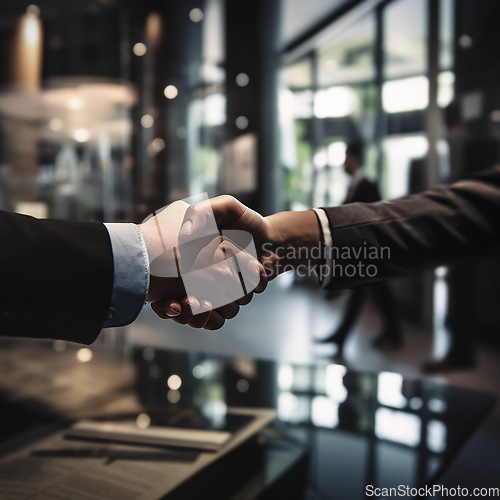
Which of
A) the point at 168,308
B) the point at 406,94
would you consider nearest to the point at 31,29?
the point at 406,94

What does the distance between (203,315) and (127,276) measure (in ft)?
0.36

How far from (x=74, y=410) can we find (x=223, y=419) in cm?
23

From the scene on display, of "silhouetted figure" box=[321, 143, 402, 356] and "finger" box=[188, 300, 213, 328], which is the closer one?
"finger" box=[188, 300, 213, 328]

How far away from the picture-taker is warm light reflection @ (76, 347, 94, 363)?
1.03m

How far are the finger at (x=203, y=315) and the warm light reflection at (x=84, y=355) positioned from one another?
0.59m

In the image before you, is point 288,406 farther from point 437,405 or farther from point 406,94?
point 406,94

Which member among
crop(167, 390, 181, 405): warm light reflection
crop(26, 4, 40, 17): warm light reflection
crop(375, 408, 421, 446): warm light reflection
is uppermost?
crop(26, 4, 40, 17): warm light reflection

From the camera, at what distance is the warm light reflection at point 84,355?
1.03 meters

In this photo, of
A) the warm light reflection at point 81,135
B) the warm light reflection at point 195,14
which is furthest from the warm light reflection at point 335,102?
the warm light reflection at point 81,135

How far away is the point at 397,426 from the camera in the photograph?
2.08ft

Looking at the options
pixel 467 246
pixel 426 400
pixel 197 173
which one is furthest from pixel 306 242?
pixel 197 173

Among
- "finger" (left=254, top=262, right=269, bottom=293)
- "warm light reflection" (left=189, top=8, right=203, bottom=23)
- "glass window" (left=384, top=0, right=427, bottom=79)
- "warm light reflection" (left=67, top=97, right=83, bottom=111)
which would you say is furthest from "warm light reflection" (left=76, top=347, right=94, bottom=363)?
"warm light reflection" (left=67, top=97, right=83, bottom=111)

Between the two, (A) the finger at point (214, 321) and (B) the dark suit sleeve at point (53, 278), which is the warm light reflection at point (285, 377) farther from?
(B) the dark suit sleeve at point (53, 278)

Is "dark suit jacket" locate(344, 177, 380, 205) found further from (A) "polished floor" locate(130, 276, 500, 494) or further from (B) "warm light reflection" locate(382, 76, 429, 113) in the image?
(B) "warm light reflection" locate(382, 76, 429, 113)
